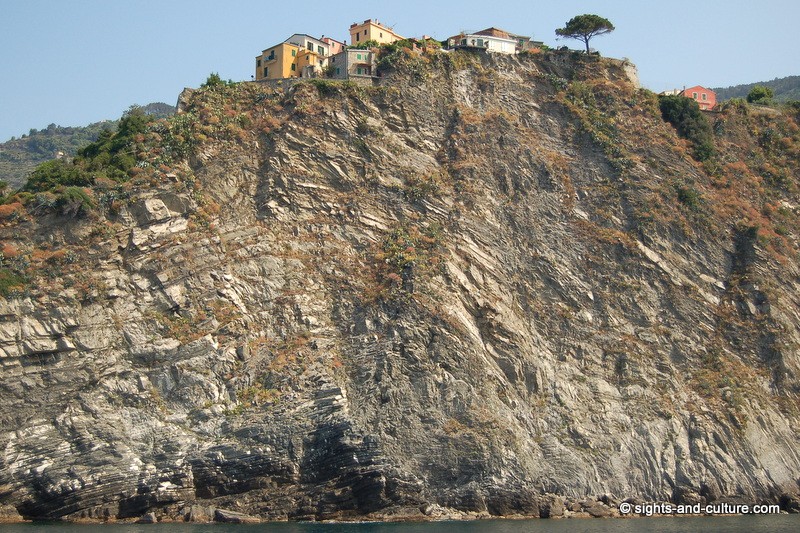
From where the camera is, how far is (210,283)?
5197 centimetres

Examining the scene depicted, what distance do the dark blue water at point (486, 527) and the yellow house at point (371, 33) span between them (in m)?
34.8

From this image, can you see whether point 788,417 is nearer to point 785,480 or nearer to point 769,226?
point 785,480

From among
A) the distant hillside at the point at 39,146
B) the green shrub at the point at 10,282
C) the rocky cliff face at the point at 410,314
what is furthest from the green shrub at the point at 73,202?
the distant hillside at the point at 39,146

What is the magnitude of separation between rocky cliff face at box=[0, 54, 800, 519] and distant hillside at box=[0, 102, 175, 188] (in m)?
69.1

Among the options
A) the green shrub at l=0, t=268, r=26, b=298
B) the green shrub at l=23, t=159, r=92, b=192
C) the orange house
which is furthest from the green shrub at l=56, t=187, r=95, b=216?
the orange house

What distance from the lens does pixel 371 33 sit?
66.0 m

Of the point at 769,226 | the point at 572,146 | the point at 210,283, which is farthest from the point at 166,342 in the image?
the point at 769,226

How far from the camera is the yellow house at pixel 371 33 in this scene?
217 ft

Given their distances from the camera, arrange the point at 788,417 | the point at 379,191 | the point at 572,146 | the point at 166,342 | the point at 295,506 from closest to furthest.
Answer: the point at 295,506 < the point at 166,342 < the point at 788,417 < the point at 379,191 < the point at 572,146

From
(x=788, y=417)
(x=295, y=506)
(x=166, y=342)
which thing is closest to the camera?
(x=295, y=506)

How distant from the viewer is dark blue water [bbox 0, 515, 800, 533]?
41.8m

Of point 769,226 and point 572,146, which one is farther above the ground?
point 572,146

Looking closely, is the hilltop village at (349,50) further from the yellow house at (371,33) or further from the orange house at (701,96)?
the orange house at (701,96)

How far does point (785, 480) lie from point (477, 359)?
17.1 metres
